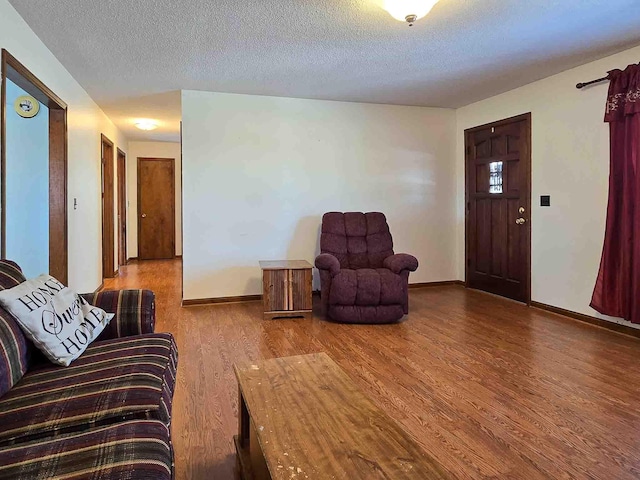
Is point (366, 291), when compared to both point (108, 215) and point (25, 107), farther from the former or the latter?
point (108, 215)

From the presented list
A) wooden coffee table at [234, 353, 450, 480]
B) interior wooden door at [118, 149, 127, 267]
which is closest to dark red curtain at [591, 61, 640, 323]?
wooden coffee table at [234, 353, 450, 480]

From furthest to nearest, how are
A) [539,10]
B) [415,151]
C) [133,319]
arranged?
[415,151] < [539,10] < [133,319]

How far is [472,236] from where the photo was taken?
17.9 ft

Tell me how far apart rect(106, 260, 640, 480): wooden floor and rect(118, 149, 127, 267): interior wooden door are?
11.8 ft

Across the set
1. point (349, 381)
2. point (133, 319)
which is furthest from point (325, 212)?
point (349, 381)

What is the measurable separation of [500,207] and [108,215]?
17.3 feet

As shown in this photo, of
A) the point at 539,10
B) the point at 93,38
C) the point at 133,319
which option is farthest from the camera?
the point at 93,38

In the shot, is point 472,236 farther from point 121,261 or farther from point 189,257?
point 121,261

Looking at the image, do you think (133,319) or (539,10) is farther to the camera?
(539,10)

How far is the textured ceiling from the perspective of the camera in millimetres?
2721

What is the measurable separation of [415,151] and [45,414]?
494 centimetres

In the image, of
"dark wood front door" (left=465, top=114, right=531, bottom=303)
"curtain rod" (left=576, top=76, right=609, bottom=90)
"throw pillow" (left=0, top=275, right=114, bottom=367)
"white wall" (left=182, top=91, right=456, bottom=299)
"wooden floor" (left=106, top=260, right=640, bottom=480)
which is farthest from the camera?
"white wall" (left=182, top=91, right=456, bottom=299)

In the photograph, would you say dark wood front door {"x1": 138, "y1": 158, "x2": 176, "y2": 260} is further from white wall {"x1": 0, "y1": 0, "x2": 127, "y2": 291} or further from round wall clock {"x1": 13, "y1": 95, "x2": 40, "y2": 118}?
round wall clock {"x1": 13, "y1": 95, "x2": 40, "y2": 118}

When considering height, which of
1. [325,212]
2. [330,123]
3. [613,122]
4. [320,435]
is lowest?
[320,435]
